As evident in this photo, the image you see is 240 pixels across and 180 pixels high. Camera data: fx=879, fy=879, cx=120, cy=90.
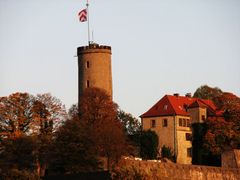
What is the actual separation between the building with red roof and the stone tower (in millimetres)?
5243

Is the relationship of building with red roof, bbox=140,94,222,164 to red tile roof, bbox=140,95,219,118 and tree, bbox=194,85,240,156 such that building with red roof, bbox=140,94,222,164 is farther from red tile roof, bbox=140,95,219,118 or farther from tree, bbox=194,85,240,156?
tree, bbox=194,85,240,156

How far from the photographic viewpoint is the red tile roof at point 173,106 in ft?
256

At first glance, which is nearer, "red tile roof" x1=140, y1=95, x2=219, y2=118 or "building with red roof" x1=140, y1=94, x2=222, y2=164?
"building with red roof" x1=140, y1=94, x2=222, y2=164

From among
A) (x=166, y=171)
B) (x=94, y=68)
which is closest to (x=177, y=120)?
(x=94, y=68)

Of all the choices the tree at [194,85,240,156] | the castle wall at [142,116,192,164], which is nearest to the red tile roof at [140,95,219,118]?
the castle wall at [142,116,192,164]

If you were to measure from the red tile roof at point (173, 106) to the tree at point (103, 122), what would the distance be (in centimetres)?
690

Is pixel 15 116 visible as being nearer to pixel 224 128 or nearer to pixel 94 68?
pixel 94 68

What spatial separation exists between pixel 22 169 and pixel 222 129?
61.0ft

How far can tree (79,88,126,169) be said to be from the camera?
6141 centimetres

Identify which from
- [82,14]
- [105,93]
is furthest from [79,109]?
[82,14]

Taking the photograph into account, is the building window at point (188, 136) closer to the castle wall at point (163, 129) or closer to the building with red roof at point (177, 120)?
the building with red roof at point (177, 120)

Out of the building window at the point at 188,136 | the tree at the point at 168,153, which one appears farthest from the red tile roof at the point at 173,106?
the tree at the point at 168,153

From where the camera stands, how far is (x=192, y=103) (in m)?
79.5

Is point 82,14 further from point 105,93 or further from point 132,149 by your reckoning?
point 132,149
